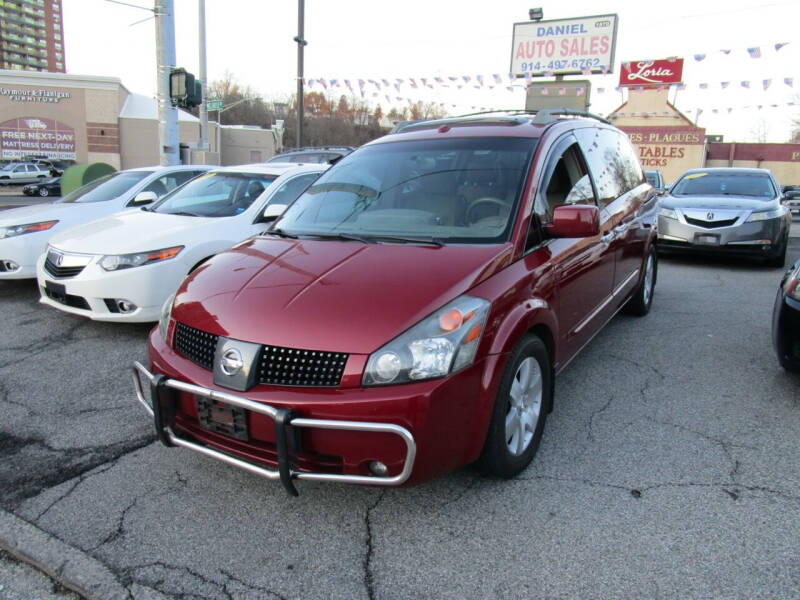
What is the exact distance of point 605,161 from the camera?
15.2 feet

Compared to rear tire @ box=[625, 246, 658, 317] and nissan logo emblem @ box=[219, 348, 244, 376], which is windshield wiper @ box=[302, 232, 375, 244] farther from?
rear tire @ box=[625, 246, 658, 317]

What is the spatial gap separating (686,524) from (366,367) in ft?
5.17

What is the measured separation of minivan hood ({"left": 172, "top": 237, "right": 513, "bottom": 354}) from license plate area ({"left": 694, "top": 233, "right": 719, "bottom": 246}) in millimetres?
6909

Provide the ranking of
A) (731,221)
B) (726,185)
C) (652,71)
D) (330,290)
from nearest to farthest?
(330,290) → (731,221) → (726,185) → (652,71)

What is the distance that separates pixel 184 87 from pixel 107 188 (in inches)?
147

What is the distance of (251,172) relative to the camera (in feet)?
21.0

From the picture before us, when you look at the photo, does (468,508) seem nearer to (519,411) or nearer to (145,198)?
(519,411)

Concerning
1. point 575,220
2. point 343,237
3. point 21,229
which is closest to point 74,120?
point 21,229

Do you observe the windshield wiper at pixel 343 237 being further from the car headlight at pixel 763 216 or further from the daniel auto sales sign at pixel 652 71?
the daniel auto sales sign at pixel 652 71

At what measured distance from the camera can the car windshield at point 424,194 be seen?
10.6 feet

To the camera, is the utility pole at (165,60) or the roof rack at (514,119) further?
the utility pole at (165,60)

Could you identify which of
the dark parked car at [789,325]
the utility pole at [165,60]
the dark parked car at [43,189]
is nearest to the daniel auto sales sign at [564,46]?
the utility pole at [165,60]

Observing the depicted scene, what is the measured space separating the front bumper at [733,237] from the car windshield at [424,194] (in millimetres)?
6225

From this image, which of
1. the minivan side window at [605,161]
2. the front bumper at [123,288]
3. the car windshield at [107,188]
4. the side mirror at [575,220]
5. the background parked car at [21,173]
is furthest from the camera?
the background parked car at [21,173]
